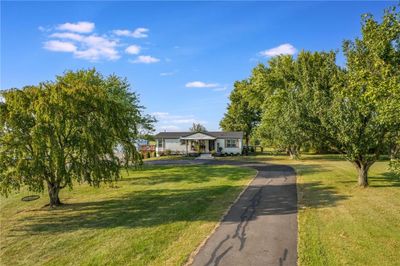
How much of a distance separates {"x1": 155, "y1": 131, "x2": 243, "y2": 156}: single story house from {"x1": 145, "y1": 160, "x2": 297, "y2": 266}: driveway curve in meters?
33.8

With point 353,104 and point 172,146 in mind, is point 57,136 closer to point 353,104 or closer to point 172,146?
point 353,104

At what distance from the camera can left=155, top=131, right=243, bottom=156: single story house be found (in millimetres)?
49500

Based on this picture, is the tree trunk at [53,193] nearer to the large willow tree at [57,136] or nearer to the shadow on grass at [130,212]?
the large willow tree at [57,136]

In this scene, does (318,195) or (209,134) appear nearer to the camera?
(318,195)

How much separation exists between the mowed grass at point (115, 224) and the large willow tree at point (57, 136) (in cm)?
153

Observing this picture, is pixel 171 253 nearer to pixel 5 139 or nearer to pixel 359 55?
pixel 5 139

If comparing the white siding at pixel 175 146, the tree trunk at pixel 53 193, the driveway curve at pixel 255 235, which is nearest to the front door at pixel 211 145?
the white siding at pixel 175 146

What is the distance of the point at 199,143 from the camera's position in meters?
50.6

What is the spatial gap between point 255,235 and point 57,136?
9.65 m

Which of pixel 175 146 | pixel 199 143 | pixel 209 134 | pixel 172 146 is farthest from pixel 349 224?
pixel 172 146

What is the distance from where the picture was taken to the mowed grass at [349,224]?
307 inches

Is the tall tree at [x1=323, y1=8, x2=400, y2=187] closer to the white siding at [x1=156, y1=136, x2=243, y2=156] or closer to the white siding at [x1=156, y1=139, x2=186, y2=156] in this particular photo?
the white siding at [x1=156, y1=136, x2=243, y2=156]

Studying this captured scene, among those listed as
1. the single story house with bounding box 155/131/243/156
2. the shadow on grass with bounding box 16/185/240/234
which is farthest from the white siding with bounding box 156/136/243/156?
the shadow on grass with bounding box 16/185/240/234

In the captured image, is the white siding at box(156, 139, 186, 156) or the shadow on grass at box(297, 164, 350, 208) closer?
the shadow on grass at box(297, 164, 350, 208)
